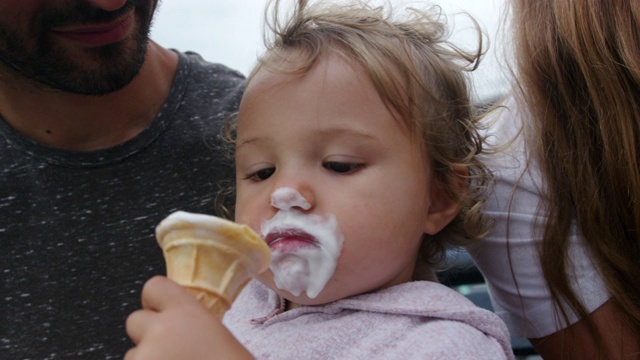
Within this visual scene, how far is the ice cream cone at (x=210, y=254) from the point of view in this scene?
1057 millimetres

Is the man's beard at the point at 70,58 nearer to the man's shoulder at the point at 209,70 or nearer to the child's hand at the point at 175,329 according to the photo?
the man's shoulder at the point at 209,70

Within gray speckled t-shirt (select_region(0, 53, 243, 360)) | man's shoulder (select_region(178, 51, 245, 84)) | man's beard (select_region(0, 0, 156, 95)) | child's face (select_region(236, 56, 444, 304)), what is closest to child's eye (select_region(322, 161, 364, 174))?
child's face (select_region(236, 56, 444, 304))

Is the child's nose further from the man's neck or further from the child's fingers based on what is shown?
the man's neck

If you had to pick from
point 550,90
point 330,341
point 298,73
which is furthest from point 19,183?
point 550,90

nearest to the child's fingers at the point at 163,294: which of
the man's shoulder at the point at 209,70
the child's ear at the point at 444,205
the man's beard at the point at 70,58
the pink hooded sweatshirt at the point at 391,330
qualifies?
the pink hooded sweatshirt at the point at 391,330

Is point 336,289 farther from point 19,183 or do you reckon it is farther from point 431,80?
point 19,183

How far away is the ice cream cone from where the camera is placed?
1.06 metres

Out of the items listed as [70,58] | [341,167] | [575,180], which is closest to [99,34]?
[70,58]

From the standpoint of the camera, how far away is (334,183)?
4.41 feet

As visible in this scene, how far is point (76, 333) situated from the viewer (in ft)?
5.93

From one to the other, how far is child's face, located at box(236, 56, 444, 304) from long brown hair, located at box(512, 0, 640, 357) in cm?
31

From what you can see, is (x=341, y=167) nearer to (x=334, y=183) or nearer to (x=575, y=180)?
(x=334, y=183)

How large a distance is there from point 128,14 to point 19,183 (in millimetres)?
529

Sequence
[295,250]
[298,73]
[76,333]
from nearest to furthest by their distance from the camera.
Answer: [295,250] < [298,73] < [76,333]
